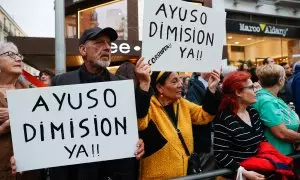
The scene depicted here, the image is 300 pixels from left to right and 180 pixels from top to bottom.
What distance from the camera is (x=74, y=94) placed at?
2551 millimetres

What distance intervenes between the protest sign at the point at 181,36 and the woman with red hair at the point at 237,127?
282 mm

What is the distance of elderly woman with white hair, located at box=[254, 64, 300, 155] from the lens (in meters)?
3.36

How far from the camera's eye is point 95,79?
2914mm

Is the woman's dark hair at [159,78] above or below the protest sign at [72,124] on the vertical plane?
above

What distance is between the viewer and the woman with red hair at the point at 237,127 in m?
3.00

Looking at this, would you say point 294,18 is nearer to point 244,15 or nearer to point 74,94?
point 244,15

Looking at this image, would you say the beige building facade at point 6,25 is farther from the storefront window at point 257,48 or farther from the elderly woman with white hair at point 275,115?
the elderly woman with white hair at point 275,115

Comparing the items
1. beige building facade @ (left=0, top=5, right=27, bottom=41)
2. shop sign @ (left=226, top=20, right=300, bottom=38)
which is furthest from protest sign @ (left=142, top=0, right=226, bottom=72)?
beige building facade @ (left=0, top=5, right=27, bottom=41)

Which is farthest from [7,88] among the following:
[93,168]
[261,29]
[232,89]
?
[261,29]

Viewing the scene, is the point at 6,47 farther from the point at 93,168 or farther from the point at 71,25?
the point at 71,25

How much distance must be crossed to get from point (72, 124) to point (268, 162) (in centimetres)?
166

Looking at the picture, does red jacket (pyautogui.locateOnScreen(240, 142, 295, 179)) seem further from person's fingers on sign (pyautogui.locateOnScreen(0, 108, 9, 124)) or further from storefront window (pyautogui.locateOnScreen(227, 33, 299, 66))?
storefront window (pyautogui.locateOnScreen(227, 33, 299, 66))

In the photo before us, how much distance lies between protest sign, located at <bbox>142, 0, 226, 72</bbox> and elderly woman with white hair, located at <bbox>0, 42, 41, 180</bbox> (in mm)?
1136

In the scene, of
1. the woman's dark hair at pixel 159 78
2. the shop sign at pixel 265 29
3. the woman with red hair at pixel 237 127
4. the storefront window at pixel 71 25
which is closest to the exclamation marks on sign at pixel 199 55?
the woman's dark hair at pixel 159 78
